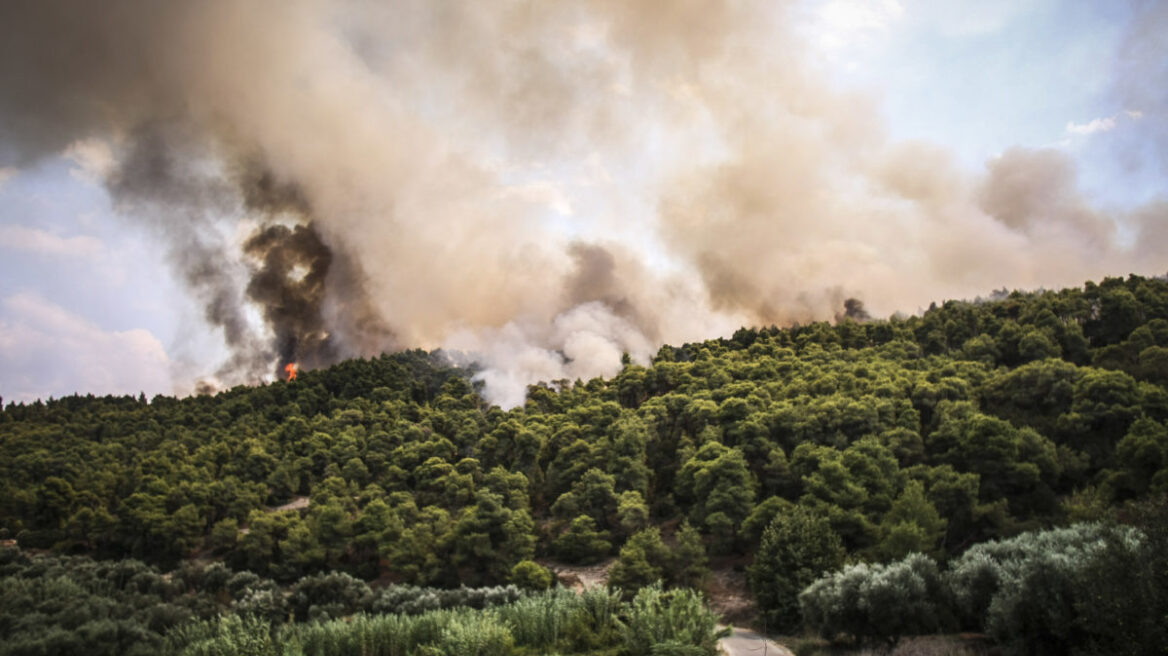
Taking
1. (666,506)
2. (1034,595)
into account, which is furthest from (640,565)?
(1034,595)

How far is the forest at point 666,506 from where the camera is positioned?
80.4ft

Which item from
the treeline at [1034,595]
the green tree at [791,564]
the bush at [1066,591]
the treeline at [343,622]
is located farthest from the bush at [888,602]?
the green tree at [791,564]

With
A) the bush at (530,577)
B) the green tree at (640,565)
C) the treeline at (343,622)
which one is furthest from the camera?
the bush at (530,577)

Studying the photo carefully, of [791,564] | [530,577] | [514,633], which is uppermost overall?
[530,577]

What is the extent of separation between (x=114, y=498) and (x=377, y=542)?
42146 millimetres

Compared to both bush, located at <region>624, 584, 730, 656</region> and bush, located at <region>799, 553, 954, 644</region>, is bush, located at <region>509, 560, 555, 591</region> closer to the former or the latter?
bush, located at <region>799, 553, 954, 644</region>

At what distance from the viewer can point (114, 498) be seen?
8225cm

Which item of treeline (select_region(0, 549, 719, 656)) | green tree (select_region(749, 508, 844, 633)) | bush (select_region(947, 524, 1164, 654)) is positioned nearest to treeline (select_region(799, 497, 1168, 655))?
bush (select_region(947, 524, 1164, 654))

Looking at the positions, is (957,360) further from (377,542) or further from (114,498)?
(114,498)

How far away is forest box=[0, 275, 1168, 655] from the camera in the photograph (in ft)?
80.4

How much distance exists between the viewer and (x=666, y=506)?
6469 centimetres

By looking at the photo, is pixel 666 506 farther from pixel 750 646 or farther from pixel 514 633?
pixel 514 633

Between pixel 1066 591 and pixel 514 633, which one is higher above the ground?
pixel 514 633

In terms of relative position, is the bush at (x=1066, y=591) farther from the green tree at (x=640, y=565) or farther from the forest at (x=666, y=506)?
the green tree at (x=640, y=565)
